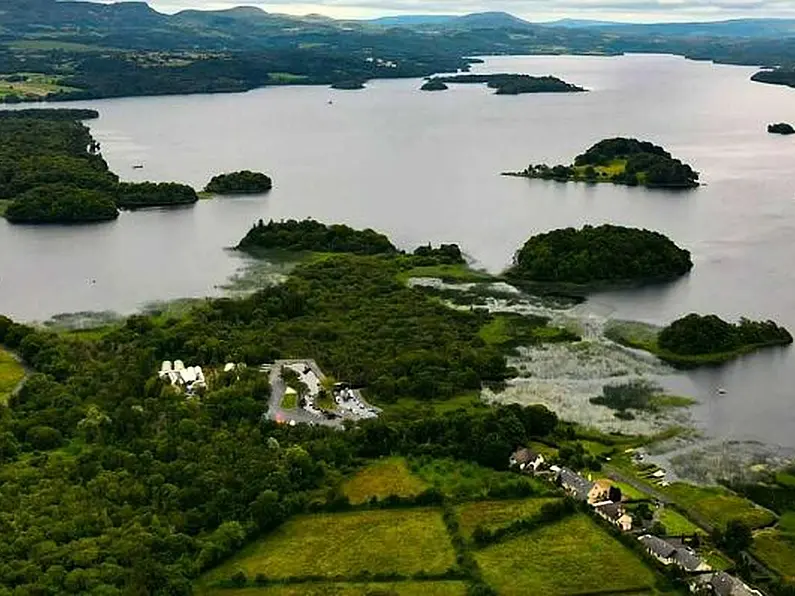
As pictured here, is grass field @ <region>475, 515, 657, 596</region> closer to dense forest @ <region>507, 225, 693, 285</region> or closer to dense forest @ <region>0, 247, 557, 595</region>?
dense forest @ <region>0, 247, 557, 595</region>

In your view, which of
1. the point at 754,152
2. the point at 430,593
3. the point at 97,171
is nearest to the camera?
the point at 430,593

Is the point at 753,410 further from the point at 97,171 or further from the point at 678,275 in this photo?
the point at 97,171

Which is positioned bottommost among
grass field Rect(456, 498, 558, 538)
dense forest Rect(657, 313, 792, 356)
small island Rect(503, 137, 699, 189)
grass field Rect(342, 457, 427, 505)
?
grass field Rect(342, 457, 427, 505)

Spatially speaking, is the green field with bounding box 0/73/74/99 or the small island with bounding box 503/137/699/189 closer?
the small island with bounding box 503/137/699/189

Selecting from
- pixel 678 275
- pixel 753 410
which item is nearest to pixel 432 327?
pixel 753 410

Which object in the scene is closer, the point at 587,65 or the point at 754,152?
the point at 754,152

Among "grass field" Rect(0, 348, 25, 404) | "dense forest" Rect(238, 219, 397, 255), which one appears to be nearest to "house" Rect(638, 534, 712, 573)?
"grass field" Rect(0, 348, 25, 404)
